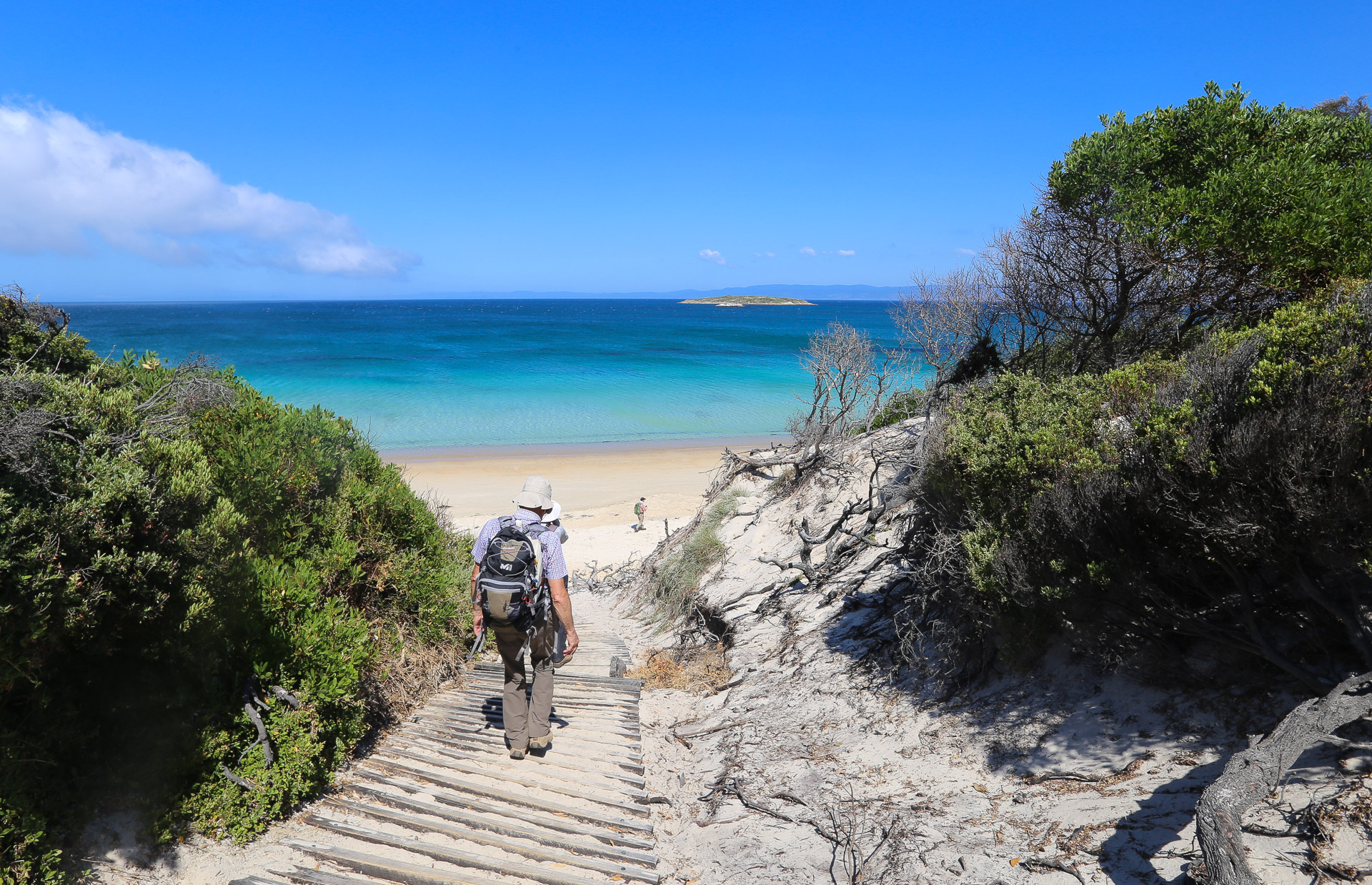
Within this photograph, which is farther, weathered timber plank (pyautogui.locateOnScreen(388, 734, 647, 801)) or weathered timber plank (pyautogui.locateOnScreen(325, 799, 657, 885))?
weathered timber plank (pyautogui.locateOnScreen(388, 734, 647, 801))

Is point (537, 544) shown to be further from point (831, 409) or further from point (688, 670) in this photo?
point (831, 409)

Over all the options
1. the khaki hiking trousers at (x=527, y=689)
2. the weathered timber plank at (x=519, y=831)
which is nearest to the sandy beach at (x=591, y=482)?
the khaki hiking trousers at (x=527, y=689)

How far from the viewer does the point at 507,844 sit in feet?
11.8

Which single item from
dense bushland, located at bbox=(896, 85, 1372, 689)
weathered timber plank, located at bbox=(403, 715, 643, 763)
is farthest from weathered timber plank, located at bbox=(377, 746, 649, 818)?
dense bushland, located at bbox=(896, 85, 1372, 689)

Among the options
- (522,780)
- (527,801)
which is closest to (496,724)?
(522,780)

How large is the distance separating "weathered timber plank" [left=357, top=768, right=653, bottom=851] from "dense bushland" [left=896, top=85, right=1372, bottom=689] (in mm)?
2611

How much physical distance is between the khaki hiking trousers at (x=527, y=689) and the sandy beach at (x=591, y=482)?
9.62m

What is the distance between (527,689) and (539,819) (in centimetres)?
98

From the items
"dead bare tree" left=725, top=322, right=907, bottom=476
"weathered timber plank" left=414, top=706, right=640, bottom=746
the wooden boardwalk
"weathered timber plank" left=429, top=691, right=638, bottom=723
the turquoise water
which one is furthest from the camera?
the turquoise water

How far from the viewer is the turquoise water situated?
32562 millimetres

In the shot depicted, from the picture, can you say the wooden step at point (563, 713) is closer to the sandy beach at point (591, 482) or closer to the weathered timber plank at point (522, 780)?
the weathered timber plank at point (522, 780)

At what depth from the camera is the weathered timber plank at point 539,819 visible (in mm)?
3783

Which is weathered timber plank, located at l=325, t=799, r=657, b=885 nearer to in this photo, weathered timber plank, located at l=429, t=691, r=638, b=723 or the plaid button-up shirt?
the plaid button-up shirt

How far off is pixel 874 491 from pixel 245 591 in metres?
7.59
